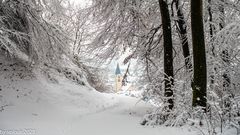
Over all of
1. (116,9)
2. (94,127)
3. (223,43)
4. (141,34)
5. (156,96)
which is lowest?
(94,127)

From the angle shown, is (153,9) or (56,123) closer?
(56,123)

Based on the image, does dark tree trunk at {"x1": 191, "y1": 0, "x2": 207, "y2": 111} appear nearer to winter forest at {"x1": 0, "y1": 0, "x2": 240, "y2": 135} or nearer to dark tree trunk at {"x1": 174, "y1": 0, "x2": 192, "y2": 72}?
winter forest at {"x1": 0, "y1": 0, "x2": 240, "y2": 135}

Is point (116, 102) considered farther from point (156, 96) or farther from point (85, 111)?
point (156, 96)

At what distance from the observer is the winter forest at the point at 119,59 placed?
9.22 metres

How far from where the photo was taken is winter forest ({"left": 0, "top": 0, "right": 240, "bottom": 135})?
9.22 metres

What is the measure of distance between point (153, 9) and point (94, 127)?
5.35 meters

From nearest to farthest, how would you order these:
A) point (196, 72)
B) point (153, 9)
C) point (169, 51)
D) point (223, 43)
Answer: point (196, 72) → point (223, 43) → point (169, 51) → point (153, 9)

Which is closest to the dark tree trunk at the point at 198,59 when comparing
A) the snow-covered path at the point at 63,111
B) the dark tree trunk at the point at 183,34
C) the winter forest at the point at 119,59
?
the winter forest at the point at 119,59

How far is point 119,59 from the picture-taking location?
16922 millimetres

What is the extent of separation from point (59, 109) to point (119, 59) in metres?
5.05

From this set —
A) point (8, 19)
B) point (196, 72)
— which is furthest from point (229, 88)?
point (8, 19)

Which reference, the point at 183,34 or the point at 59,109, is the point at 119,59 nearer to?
the point at 183,34

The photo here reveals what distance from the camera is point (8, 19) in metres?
12.4

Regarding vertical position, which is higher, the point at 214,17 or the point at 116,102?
the point at 214,17
